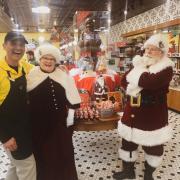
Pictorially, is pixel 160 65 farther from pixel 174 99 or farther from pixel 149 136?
pixel 174 99

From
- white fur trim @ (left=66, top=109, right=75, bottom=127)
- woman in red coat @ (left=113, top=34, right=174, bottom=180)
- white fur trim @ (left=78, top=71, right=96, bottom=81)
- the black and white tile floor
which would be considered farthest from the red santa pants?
white fur trim @ (left=78, top=71, right=96, bottom=81)

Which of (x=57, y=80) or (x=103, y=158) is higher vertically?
(x=57, y=80)

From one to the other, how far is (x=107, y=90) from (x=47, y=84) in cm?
125

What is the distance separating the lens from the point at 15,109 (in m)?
1.66

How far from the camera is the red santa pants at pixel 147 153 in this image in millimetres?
2289

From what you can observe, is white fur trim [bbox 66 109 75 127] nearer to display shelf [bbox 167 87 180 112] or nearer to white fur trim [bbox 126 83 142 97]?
white fur trim [bbox 126 83 142 97]

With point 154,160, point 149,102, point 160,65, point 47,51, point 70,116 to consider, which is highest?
point 47,51

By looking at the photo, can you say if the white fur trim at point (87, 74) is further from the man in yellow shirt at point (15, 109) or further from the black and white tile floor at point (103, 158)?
the man in yellow shirt at point (15, 109)

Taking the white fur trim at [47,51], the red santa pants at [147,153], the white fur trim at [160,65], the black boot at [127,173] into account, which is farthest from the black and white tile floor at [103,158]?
the white fur trim at [47,51]

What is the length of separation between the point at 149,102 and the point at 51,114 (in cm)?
95

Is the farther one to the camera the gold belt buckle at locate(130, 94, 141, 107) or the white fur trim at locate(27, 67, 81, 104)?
the gold belt buckle at locate(130, 94, 141, 107)

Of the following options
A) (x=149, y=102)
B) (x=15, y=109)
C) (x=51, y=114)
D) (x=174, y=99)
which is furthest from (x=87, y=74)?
(x=174, y=99)

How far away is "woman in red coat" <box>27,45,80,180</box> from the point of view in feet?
6.27

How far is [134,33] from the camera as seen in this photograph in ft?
24.5
